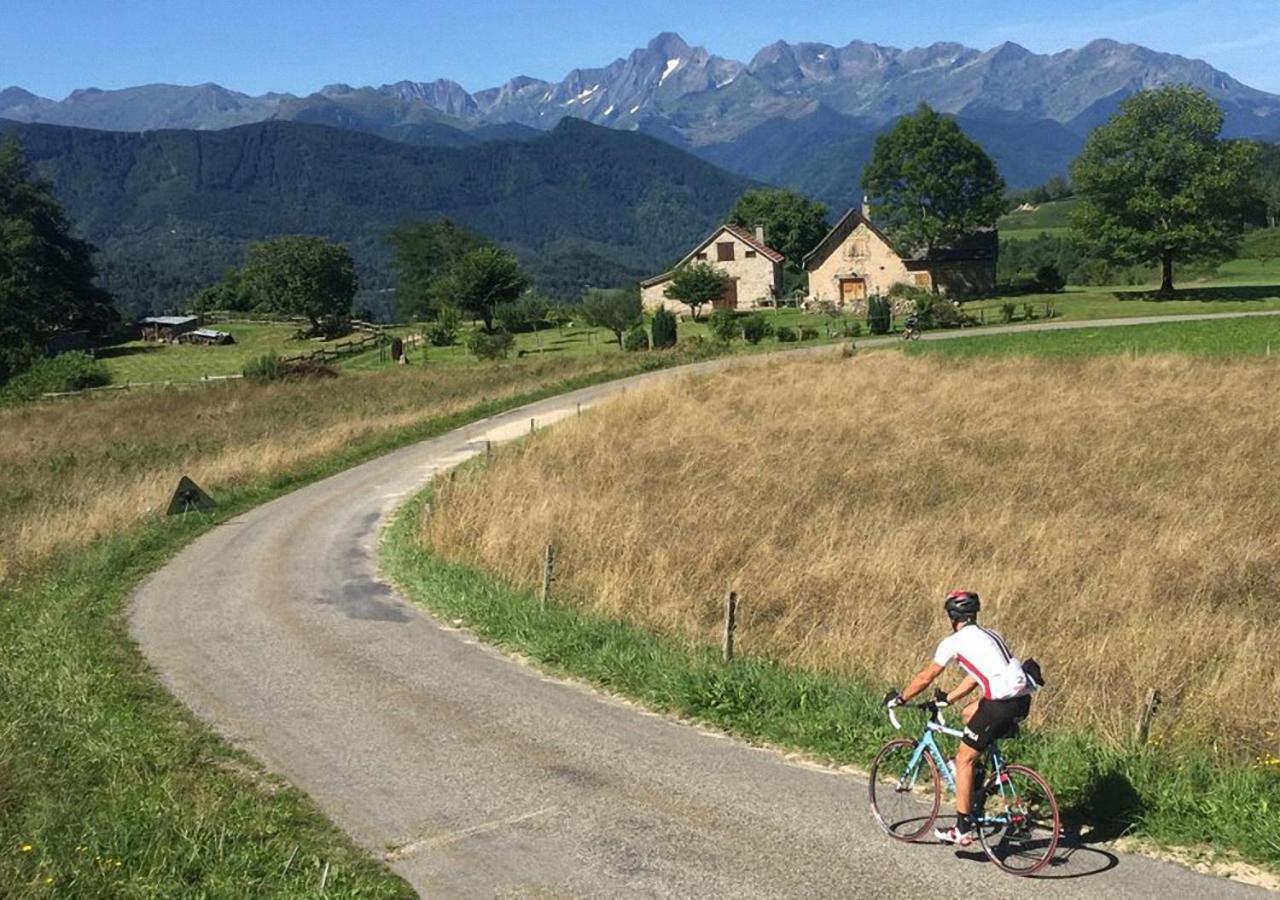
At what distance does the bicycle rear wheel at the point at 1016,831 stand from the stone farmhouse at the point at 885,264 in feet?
240

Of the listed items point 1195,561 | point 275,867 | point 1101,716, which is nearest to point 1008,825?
point 1101,716

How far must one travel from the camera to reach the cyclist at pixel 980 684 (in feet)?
26.3

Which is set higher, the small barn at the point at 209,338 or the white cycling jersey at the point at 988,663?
the small barn at the point at 209,338

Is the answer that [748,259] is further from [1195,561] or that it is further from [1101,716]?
[1101,716]

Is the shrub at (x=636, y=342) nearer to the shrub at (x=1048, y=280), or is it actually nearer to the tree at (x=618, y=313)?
the tree at (x=618, y=313)

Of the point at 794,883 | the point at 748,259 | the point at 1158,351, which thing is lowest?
the point at 794,883

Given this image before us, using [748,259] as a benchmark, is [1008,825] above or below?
below

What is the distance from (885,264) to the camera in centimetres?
8012

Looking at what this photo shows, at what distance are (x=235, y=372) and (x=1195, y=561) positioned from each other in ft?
204

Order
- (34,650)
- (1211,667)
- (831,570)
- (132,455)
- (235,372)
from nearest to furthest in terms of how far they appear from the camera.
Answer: (1211,667)
(34,650)
(831,570)
(132,455)
(235,372)

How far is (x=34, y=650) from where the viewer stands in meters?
14.5

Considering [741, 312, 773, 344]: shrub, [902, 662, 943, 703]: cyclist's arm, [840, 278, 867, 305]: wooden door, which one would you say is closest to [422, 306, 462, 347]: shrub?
[741, 312, 773, 344]: shrub

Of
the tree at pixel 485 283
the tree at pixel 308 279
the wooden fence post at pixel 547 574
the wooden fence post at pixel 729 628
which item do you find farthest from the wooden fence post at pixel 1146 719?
the tree at pixel 308 279

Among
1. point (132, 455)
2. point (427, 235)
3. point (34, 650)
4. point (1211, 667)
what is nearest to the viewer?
point (1211, 667)
